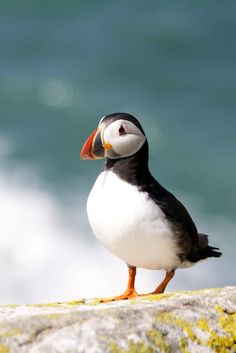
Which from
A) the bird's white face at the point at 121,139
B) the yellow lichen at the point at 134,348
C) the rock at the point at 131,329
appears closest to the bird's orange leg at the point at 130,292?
the bird's white face at the point at 121,139

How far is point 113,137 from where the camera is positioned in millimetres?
5559

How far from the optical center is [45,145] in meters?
24.6

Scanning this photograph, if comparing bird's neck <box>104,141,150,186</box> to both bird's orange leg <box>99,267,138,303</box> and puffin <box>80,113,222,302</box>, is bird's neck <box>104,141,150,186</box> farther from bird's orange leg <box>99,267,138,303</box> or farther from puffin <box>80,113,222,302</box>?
bird's orange leg <box>99,267,138,303</box>

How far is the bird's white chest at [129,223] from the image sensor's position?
5.51 metres

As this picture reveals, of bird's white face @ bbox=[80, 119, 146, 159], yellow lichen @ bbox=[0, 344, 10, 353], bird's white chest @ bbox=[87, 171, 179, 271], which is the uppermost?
bird's white face @ bbox=[80, 119, 146, 159]

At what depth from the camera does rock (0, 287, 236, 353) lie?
378 cm

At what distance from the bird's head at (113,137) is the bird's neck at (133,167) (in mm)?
77

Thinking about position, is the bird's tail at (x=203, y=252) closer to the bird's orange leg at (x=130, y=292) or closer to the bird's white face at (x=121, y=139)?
the bird's orange leg at (x=130, y=292)

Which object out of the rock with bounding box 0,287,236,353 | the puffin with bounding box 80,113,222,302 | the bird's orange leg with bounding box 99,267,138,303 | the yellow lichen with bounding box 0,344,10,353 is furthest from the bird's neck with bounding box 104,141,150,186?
the yellow lichen with bounding box 0,344,10,353

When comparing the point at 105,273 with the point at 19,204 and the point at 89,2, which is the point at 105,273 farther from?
the point at 89,2

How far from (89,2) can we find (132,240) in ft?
90.7

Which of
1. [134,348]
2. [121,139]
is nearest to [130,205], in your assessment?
[121,139]

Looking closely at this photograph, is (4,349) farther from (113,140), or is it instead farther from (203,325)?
(113,140)

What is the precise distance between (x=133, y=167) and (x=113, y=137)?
0.26 meters
